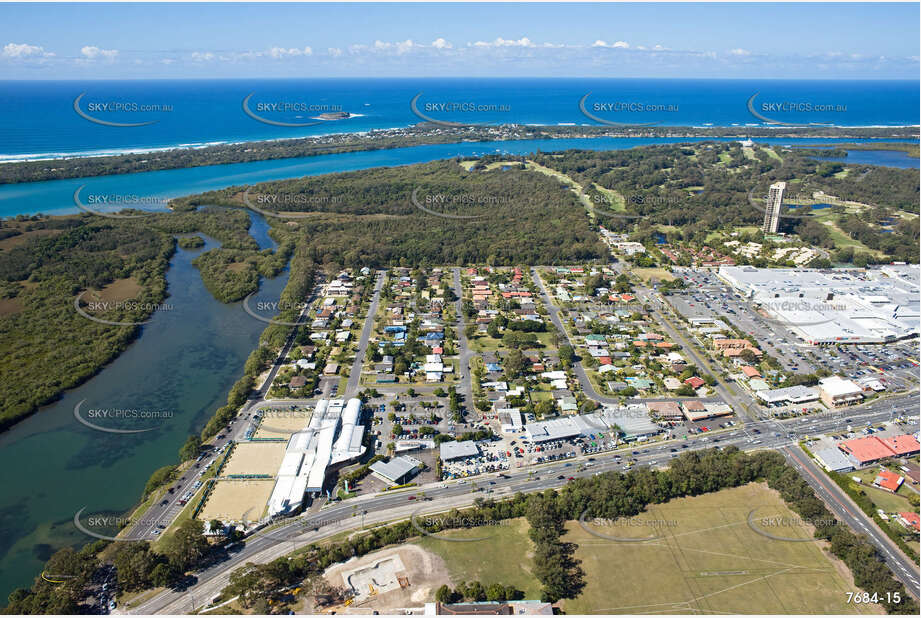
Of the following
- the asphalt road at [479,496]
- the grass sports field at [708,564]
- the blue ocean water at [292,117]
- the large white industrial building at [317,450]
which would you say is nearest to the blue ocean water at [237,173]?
the blue ocean water at [292,117]

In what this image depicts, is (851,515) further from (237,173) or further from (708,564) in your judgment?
(237,173)

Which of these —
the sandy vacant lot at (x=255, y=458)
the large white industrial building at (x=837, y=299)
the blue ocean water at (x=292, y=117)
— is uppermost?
the blue ocean water at (x=292, y=117)

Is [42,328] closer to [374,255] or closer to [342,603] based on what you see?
[374,255]

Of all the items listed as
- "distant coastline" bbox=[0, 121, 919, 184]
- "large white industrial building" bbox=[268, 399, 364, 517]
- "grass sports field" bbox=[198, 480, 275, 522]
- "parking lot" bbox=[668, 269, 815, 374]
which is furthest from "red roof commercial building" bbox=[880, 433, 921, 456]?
"distant coastline" bbox=[0, 121, 919, 184]

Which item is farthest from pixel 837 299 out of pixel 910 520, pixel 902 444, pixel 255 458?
pixel 255 458

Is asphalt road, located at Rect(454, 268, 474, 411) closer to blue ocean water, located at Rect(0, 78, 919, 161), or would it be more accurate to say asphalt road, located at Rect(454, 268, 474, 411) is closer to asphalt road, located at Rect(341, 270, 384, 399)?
asphalt road, located at Rect(341, 270, 384, 399)

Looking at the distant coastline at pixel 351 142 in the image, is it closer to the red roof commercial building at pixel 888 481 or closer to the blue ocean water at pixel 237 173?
the blue ocean water at pixel 237 173
